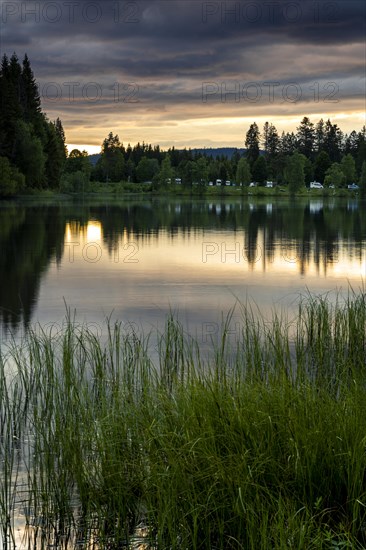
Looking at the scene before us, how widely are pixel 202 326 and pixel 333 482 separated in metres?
14.7

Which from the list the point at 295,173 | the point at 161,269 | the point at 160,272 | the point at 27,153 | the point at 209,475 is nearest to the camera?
the point at 209,475

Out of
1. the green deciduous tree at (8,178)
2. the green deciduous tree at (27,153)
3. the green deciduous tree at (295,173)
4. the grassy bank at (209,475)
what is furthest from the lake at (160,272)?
the green deciduous tree at (295,173)

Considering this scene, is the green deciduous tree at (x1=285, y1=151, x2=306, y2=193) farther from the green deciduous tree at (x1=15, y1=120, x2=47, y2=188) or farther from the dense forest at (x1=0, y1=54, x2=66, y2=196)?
the green deciduous tree at (x1=15, y1=120, x2=47, y2=188)

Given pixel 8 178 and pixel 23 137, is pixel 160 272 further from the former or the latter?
pixel 23 137

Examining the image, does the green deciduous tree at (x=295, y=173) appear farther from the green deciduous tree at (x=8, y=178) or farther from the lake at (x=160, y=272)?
the lake at (x=160, y=272)

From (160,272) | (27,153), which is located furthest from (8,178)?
(160,272)

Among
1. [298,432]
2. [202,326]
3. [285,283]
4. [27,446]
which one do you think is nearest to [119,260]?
[285,283]

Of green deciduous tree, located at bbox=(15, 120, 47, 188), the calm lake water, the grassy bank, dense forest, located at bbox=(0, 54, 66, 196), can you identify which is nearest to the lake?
the calm lake water

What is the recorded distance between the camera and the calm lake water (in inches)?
1016

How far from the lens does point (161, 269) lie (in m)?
38.9

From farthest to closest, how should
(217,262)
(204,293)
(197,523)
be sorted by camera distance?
1. (217,262)
2. (204,293)
3. (197,523)

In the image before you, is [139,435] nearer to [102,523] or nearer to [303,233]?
[102,523]

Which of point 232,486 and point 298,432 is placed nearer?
point 232,486

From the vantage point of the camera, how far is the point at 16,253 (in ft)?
142
